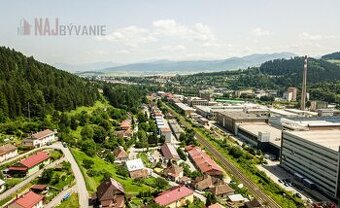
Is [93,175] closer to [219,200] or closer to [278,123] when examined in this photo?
[219,200]

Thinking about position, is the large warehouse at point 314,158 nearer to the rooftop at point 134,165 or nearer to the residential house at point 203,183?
the residential house at point 203,183

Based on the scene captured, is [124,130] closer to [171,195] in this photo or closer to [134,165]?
[134,165]

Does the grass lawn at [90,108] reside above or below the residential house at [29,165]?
above

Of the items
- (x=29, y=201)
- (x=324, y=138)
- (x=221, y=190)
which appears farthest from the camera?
(x=324, y=138)

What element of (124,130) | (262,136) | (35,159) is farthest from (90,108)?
(35,159)

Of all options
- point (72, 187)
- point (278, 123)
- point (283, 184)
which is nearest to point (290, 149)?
point (283, 184)

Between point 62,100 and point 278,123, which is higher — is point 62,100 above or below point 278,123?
above

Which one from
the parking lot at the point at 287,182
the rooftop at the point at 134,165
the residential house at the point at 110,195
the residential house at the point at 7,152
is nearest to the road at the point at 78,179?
the residential house at the point at 110,195
